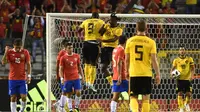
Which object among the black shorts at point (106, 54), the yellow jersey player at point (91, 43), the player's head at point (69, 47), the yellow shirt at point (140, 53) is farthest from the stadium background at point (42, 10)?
the yellow shirt at point (140, 53)

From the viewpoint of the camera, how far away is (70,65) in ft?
54.4

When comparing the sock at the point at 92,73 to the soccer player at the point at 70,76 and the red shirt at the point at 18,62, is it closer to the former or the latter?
the soccer player at the point at 70,76

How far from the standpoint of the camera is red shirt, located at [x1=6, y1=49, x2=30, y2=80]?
16.2 meters

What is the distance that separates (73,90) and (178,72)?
3.56m

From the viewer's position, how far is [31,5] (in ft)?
81.8

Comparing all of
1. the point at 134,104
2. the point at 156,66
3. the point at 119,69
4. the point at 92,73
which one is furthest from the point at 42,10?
the point at 156,66

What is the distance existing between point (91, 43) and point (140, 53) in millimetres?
3902

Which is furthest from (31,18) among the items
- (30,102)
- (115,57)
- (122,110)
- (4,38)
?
(115,57)

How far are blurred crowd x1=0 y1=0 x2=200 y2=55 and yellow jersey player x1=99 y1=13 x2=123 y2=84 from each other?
5.34 meters

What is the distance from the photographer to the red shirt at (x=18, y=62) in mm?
16250

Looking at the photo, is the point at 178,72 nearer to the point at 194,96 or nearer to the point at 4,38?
the point at 194,96

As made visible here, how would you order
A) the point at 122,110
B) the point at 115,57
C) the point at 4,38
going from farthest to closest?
the point at 4,38 → the point at 122,110 → the point at 115,57

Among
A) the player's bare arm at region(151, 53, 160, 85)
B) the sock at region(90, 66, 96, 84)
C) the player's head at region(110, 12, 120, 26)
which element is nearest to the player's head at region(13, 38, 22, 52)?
the sock at region(90, 66, 96, 84)

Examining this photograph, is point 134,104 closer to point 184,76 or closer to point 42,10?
point 184,76
